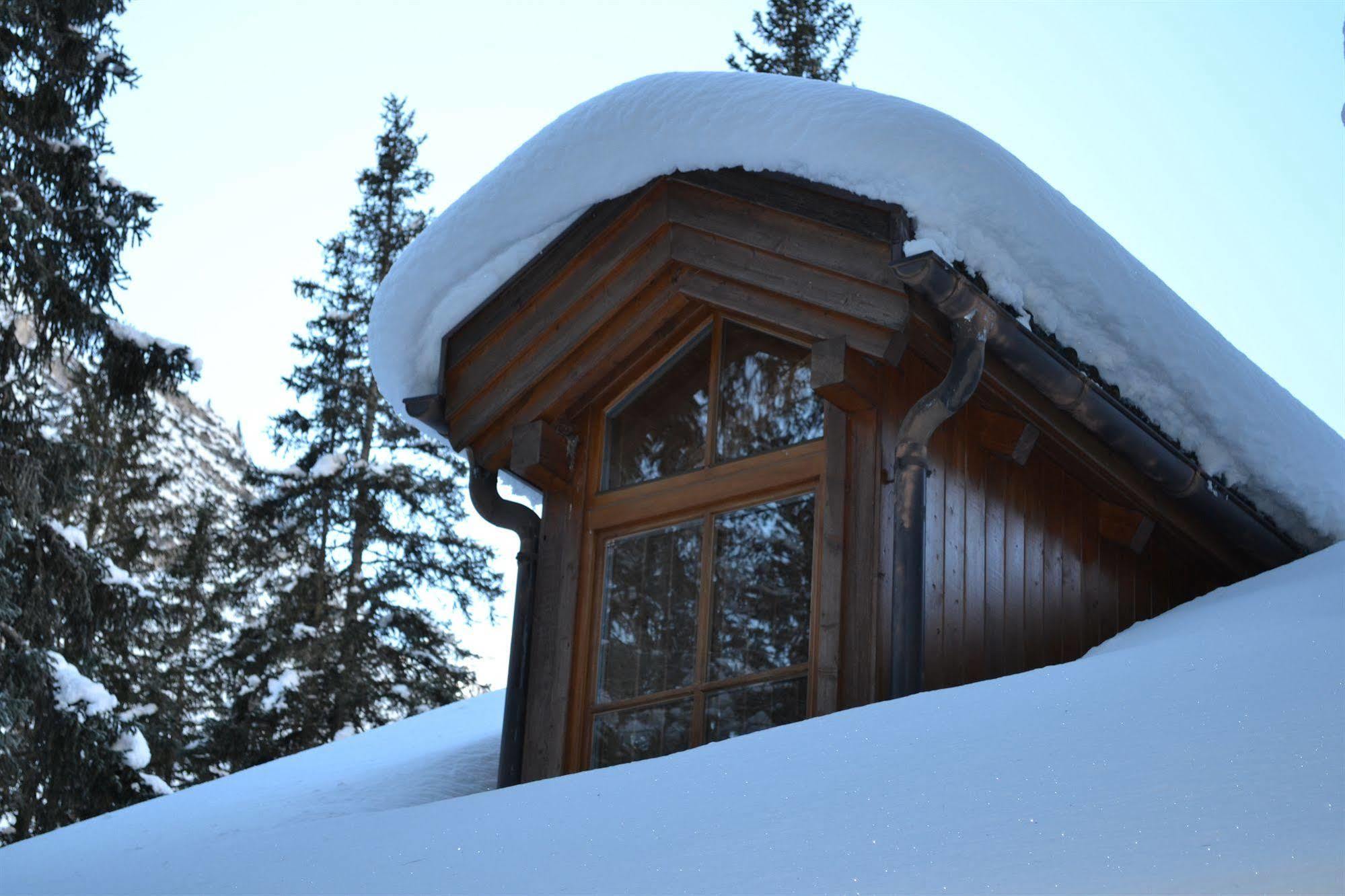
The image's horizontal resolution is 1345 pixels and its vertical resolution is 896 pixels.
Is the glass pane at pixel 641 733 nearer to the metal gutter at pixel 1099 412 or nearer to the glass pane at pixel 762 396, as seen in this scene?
the glass pane at pixel 762 396

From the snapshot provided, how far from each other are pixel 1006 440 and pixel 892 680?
131cm

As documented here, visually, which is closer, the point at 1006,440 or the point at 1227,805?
the point at 1227,805

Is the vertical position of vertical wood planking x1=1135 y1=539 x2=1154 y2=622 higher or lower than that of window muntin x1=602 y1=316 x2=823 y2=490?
lower

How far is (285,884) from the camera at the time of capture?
130 inches

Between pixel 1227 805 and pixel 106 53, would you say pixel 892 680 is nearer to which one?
pixel 1227 805

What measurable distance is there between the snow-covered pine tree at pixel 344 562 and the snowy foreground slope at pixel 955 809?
10.9 metres

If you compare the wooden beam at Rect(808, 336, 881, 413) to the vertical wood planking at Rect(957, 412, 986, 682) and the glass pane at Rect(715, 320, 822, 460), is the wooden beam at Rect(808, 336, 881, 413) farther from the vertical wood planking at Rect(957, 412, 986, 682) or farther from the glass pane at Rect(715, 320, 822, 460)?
the vertical wood planking at Rect(957, 412, 986, 682)

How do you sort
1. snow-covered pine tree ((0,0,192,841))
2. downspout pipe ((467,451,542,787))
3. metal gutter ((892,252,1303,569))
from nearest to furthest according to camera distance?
metal gutter ((892,252,1303,569)), downspout pipe ((467,451,542,787)), snow-covered pine tree ((0,0,192,841))

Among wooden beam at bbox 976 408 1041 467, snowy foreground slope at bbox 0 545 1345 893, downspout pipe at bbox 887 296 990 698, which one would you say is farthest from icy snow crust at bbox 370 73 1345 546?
snowy foreground slope at bbox 0 545 1345 893

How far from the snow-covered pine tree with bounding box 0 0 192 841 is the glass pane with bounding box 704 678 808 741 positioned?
5886 mm

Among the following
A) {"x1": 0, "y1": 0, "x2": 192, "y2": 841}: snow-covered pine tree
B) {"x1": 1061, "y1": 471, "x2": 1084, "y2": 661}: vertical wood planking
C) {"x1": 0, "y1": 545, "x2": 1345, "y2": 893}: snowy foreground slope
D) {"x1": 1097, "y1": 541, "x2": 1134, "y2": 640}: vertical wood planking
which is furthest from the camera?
{"x1": 0, "y1": 0, "x2": 192, "y2": 841}: snow-covered pine tree

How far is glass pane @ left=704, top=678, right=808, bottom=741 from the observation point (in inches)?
193

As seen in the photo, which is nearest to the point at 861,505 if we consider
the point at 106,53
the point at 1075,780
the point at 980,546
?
the point at 980,546

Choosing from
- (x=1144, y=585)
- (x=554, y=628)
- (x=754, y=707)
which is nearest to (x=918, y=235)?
(x=754, y=707)
